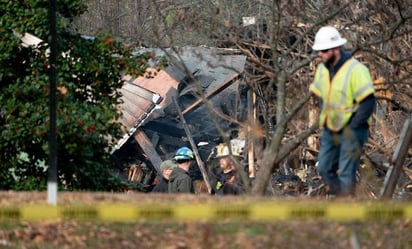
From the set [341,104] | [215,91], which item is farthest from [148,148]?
[341,104]

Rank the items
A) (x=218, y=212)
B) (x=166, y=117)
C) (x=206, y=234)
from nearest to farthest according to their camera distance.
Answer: (x=218, y=212) < (x=206, y=234) < (x=166, y=117)

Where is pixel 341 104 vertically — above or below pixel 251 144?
below

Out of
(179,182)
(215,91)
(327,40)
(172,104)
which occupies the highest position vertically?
(215,91)

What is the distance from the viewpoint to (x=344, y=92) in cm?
1055

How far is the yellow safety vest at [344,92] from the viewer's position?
10.5 meters

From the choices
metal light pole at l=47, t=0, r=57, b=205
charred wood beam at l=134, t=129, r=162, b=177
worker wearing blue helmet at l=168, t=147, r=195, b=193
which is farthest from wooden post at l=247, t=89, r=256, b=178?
metal light pole at l=47, t=0, r=57, b=205

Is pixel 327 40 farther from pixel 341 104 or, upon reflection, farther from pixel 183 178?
pixel 183 178

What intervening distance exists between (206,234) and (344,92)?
2.70 meters

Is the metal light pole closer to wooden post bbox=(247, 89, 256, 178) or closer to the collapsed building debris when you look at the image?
wooden post bbox=(247, 89, 256, 178)

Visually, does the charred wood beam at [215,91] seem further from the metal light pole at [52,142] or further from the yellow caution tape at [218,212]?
the yellow caution tape at [218,212]

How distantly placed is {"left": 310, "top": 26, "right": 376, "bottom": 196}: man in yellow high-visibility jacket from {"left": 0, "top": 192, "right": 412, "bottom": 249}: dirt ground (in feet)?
5.13

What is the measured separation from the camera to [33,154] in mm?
14336

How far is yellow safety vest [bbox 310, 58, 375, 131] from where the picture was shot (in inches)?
413

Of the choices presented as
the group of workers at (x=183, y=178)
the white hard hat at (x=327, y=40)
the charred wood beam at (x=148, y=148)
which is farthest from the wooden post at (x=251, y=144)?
the white hard hat at (x=327, y=40)
